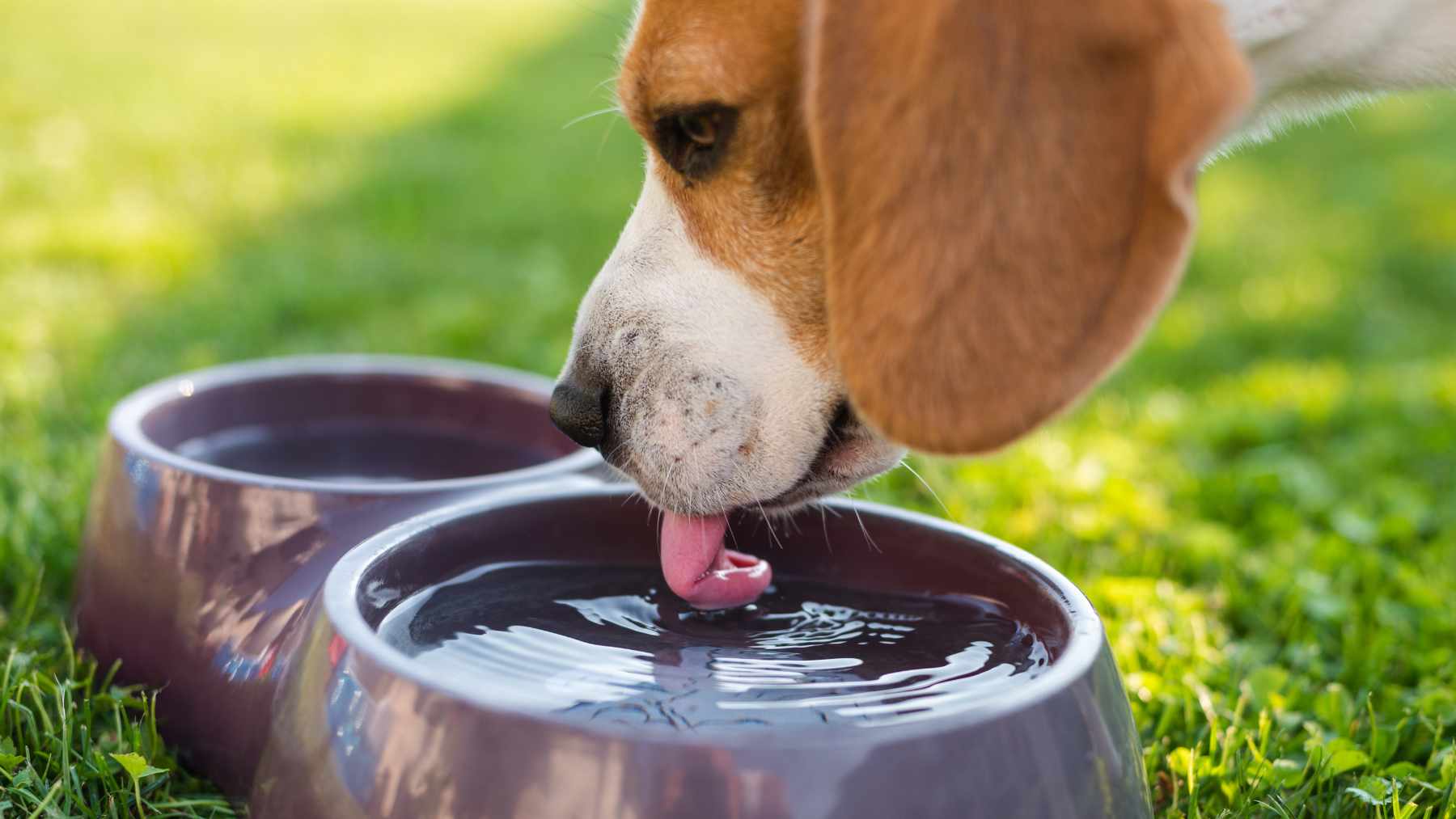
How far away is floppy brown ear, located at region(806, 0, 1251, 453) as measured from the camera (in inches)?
58.1

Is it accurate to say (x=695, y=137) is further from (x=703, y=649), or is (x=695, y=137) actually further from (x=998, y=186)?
(x=703, y=649)

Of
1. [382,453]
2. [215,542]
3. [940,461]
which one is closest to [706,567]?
[215,542]

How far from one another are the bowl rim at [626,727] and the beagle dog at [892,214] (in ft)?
0.39

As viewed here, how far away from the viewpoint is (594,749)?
1.21 meters

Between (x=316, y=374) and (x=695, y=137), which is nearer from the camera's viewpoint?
(x=695, y=137)

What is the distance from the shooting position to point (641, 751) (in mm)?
1203

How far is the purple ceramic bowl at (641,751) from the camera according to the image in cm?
120

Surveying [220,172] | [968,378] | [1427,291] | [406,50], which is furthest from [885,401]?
[406,50]

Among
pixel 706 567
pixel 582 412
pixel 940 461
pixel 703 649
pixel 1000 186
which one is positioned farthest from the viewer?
Result: pixel 940 461

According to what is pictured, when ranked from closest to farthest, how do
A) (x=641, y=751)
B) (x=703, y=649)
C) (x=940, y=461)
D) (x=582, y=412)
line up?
(x=641, y=751) < (x=703, y=649) < (x=582, y=412) < (x=940, y=461)

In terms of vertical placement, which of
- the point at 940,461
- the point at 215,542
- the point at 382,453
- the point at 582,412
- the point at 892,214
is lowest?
the point at 940,461

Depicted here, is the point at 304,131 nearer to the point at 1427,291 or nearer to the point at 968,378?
the point at 1427,291

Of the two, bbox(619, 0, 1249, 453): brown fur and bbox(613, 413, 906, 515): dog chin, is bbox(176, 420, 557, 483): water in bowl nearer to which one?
bbox(613, 413, 906, 515): dog chin

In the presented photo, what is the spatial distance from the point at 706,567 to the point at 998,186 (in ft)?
1.92
